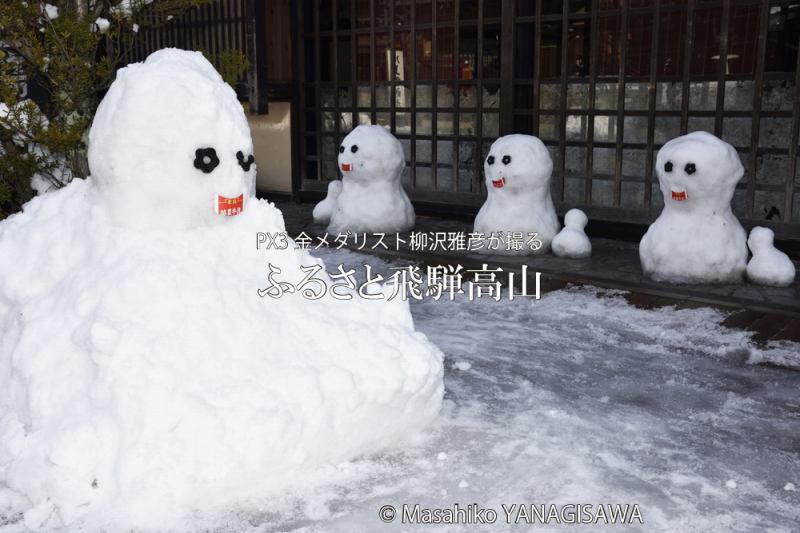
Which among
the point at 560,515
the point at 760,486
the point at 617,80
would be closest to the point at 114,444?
the point at 560,515

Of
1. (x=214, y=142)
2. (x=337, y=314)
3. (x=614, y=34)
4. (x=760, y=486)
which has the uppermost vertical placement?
(x=614, y=34)

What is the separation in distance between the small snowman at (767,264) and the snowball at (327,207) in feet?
14.4

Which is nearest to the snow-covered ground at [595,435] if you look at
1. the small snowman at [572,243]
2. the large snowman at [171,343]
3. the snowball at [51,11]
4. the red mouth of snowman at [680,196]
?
the large snowman at [171,343]

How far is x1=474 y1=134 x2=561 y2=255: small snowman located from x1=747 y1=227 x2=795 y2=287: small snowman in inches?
69.5

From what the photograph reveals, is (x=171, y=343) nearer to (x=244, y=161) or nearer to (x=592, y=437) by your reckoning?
(x=244, y=161)

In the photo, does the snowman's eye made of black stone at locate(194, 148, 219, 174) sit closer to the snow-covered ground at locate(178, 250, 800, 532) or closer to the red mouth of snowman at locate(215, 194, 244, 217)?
the red mouth of snowman at locate(215, 194, 244, 217)

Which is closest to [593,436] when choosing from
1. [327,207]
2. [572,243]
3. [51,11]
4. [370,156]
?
[572,243]

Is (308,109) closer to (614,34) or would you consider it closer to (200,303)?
(614,34)

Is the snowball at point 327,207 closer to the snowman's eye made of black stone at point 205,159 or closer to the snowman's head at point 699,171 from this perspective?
the snowman's head at point 699,171

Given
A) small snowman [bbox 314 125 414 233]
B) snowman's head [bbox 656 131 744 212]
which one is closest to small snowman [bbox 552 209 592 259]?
snowman's head [bbox 656 131 744 212]

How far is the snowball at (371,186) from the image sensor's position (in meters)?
7.88

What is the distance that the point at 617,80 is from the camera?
755 cm

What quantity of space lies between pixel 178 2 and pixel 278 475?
12.9 ft

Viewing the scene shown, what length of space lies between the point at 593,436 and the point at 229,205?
6.31 ft
